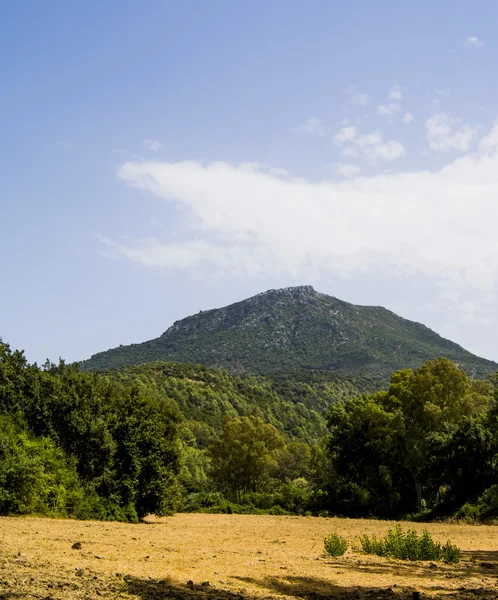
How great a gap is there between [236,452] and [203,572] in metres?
51.1

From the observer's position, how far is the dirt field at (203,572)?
9.22 m

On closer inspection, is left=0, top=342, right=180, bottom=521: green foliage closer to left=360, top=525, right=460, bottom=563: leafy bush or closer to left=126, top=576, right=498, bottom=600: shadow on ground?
left=360, top=525, right=460, bottom=563: leafy bush

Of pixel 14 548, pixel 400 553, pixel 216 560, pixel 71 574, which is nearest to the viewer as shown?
pixel 71 574

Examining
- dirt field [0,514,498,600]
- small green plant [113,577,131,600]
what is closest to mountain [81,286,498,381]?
dirt field [0,514,498,600]

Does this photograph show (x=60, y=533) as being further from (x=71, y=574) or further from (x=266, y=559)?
(x=71, y=574)

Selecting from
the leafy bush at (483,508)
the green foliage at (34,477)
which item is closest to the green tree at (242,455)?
the leafy bush at (483,508)

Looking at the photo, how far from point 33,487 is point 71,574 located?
49.2 ft

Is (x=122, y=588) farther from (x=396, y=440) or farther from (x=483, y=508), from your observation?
(x=396, y=440)

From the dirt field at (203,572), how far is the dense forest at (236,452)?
9672 mm

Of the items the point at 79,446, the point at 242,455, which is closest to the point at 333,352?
the point at 242,455

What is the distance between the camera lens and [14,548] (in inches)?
471

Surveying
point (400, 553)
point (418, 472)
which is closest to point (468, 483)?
point (418, 472)

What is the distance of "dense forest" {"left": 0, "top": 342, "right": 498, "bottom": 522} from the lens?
27.1 meters

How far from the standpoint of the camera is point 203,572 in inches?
461
